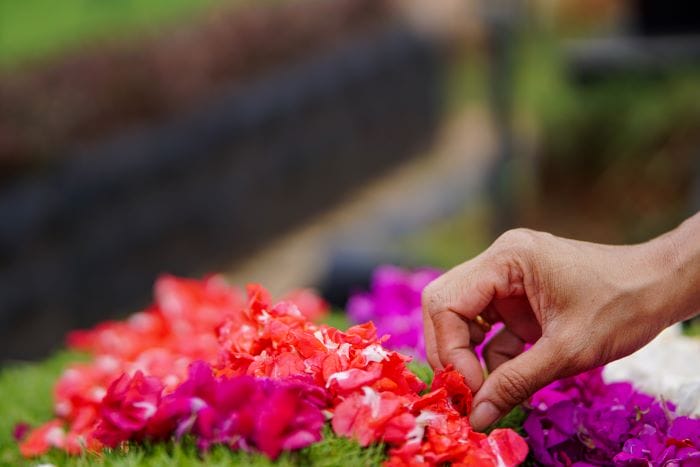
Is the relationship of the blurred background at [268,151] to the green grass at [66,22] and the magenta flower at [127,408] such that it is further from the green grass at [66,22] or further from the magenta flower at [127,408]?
the magenta flower at [127,408]

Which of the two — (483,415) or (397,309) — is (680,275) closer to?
(483,415)

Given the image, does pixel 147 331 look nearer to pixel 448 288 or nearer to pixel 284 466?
pixel 448 288

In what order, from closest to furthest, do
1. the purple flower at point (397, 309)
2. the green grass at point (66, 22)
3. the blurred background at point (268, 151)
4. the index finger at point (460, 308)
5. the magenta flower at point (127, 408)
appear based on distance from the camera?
1. the magenta flower at point (127, 408)
2. the index finger at point (460, 308)
3. the purple flower at point (397, 309)
4. the blurred background at point (268, 151)
5. the green grass at point (66, 22)

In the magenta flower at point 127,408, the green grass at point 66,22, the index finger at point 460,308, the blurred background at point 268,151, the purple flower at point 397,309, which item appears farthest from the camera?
the green grass at point 66,22

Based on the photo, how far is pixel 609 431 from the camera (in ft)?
4.90

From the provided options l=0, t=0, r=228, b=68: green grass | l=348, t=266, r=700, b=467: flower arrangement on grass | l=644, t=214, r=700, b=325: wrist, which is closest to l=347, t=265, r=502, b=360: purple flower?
l=348, t=266, r=700, b=467: flower arrangement on grass

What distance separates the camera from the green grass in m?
6.88

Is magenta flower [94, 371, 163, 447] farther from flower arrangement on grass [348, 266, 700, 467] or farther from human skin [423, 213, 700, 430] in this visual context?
flower arrangement on grass [348, 266, 700, 467]

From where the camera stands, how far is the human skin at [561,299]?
1459 millimetres

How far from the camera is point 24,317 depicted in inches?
192

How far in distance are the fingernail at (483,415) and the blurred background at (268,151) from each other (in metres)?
1.95

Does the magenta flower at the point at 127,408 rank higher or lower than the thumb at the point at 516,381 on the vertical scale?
higher

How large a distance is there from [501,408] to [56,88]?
16.1ft

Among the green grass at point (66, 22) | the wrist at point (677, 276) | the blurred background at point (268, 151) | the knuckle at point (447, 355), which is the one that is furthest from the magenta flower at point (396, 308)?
the green grass at point (66, 22)
